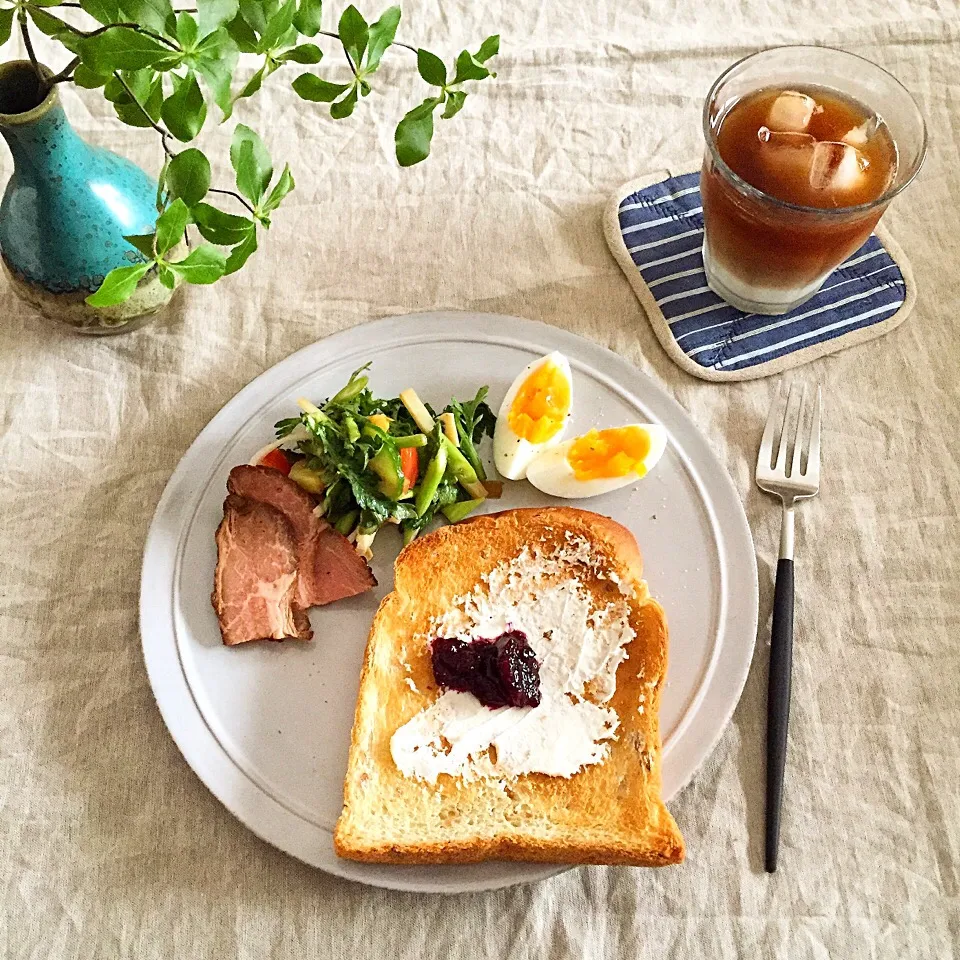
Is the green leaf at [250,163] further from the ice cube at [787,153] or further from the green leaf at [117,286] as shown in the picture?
the ice cube at [787,153]

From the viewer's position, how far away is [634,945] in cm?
178

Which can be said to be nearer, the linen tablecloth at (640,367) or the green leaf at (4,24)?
the green leaf at (4,24)

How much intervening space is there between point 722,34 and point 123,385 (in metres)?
1.96

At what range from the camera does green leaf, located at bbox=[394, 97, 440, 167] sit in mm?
1370

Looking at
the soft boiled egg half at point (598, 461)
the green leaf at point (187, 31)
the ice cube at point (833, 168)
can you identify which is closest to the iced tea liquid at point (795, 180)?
the ice cube at point (833, 168)

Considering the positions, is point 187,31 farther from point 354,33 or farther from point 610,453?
point 610,453

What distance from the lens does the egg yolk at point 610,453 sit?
203 centimetres

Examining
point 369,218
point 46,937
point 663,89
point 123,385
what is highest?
point 663,89

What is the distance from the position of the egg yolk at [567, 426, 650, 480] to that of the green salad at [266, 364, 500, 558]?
200 millimetres

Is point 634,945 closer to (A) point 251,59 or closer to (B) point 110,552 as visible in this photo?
(B) point 110,552

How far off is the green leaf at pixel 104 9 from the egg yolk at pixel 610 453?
1181 millimetres

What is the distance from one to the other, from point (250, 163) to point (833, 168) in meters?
1.35

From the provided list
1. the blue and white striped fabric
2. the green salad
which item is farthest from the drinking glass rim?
the green salad

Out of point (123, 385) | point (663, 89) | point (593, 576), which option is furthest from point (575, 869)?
point (663, 89)
